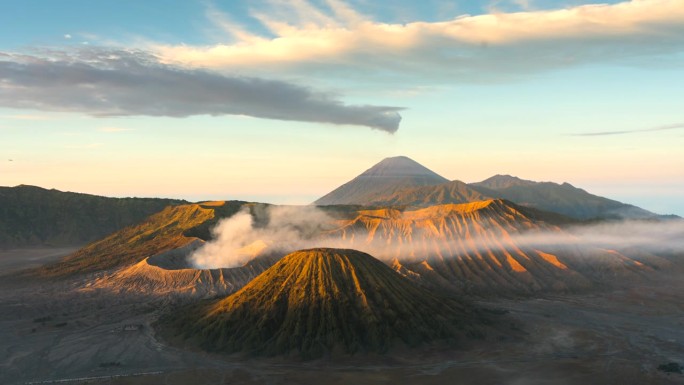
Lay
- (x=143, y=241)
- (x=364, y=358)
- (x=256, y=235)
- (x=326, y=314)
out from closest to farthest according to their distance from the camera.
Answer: (x=364, y=358), (x=326, y=314), (x=256, y=235), (x=143, y=241)

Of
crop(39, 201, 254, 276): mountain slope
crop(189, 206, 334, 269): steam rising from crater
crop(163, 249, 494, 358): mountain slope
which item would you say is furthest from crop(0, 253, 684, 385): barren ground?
crop(39, 201, 254, 276): mountain slope

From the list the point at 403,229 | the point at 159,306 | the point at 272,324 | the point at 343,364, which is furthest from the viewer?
the point at 403,229

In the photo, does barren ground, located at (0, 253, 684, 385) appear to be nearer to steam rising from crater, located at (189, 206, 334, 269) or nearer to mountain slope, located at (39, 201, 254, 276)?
steam rising from crater, located at (189, 206, 334, 269)

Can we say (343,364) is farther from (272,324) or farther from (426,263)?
(426,263)

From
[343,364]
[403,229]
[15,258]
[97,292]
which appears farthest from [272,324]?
[15,258]

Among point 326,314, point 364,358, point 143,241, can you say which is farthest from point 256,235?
point 364,358

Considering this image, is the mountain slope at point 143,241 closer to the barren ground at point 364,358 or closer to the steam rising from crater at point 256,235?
the steam rising from crater at point 256,235

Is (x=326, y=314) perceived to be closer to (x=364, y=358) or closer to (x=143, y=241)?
(x=364, y=358)
